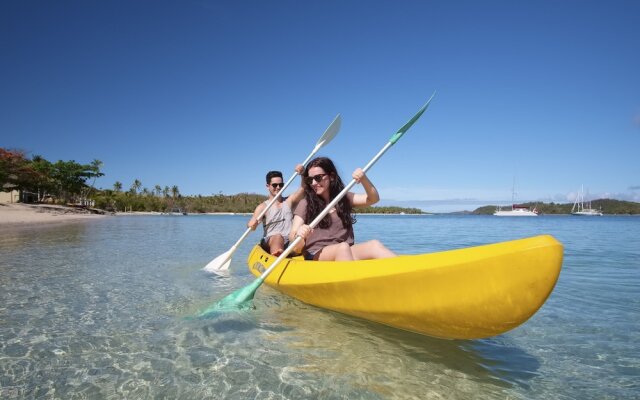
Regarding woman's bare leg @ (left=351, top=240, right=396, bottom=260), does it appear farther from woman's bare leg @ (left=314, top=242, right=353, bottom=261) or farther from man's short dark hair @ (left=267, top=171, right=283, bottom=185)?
man's short dark hair @ (left=267, top=171, right=283, bottom=185)

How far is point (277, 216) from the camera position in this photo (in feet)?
20.8

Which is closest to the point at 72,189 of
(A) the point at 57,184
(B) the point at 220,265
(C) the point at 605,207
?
(A) the point at 57,184

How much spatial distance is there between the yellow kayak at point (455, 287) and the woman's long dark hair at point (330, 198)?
3.04ft

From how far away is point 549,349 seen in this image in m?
3.20

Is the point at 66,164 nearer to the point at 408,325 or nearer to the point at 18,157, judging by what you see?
the point at 18,157

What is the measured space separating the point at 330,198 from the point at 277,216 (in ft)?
7.56

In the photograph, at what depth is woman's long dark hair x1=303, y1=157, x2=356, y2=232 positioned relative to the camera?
13.5 feet

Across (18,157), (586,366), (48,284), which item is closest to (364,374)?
(586,366)

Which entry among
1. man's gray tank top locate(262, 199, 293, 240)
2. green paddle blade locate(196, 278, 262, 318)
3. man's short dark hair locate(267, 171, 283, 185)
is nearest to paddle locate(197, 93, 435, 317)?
green paddle blade locate(196, 278, 262, 318)

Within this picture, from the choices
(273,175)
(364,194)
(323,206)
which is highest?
(273,175)

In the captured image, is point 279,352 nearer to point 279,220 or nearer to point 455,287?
point 455,287

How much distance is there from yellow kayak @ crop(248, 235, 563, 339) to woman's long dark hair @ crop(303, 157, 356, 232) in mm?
926

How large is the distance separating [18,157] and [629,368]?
2067 inches

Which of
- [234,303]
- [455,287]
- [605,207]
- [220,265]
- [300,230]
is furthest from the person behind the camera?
[605,207]
